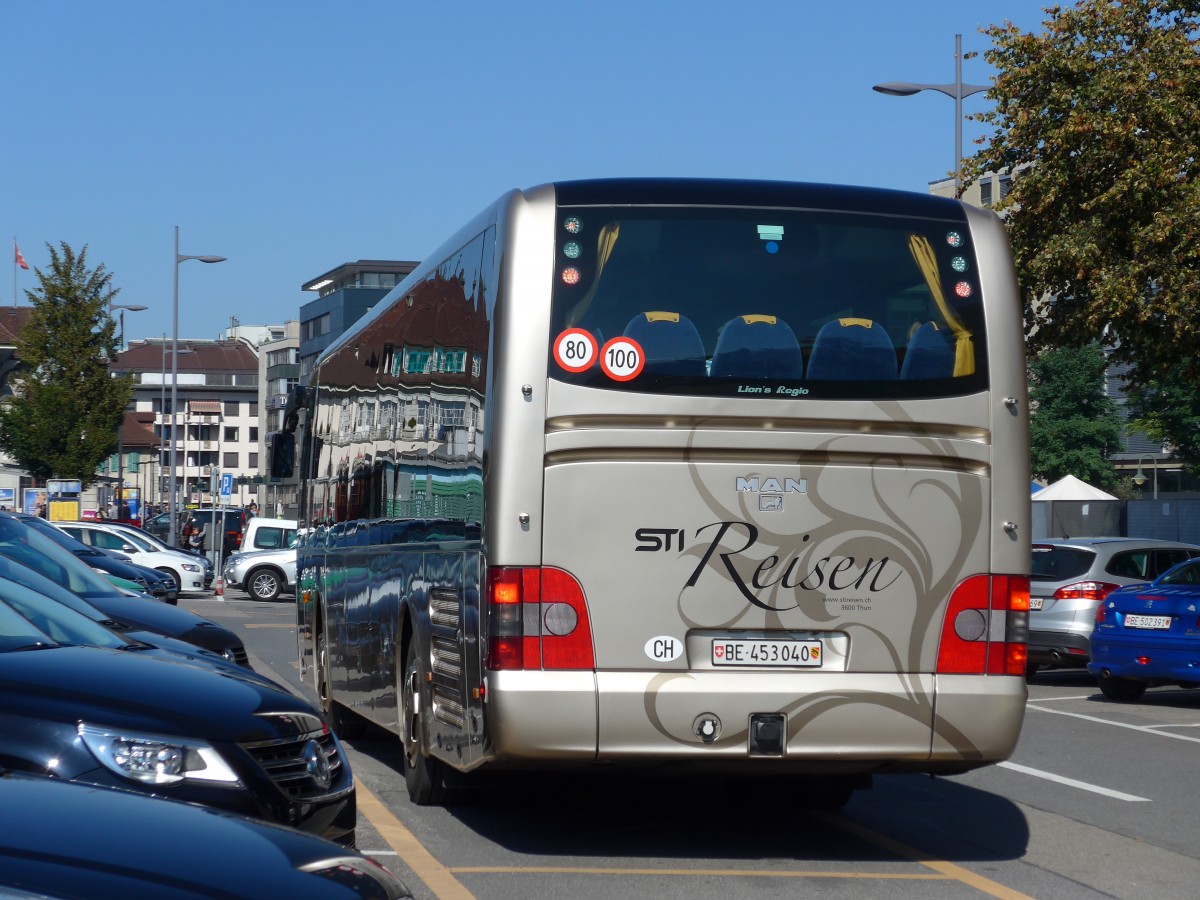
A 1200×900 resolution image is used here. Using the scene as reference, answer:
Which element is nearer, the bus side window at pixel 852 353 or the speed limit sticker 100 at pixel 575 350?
the speed limit sticker 100 at pixel 575 350

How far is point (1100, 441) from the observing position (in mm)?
80562

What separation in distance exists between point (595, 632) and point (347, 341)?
6356 mm

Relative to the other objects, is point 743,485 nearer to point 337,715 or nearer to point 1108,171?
point 337,715

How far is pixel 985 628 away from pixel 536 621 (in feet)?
6.69

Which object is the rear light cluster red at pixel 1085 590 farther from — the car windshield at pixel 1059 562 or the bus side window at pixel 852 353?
the bus side window at pixel 852 353

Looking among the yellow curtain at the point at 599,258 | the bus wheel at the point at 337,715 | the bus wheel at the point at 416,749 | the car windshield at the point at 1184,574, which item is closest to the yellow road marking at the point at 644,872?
the bus wheel at the point at 416,749

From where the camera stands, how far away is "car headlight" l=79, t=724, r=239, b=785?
5598 mm

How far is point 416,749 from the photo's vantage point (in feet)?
30.5

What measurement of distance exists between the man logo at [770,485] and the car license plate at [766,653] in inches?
26.2

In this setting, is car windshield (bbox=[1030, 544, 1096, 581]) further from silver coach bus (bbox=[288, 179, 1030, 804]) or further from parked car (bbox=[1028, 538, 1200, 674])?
silver coach bus (bbox=[288, 179, 1030, 804])

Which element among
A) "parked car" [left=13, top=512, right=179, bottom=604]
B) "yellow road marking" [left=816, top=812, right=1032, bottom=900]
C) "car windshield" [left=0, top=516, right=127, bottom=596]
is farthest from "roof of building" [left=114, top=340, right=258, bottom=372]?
"yellow road marking" [left=816, top=812, right=1032, bottom=900]

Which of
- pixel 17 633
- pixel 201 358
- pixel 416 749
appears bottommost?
pixel 416 749

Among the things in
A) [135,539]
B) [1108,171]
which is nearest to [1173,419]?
[135,539]

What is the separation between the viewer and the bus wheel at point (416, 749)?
9.13m
